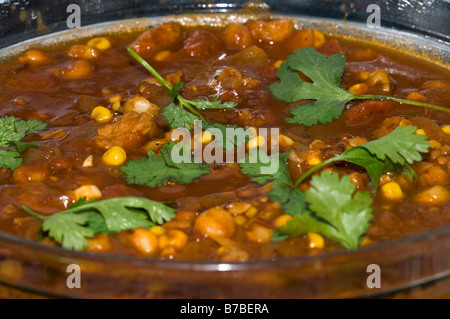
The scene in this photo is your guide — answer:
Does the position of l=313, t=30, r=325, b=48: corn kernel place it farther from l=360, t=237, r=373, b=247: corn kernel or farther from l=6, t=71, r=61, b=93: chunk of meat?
l=360, t=237, r=373, b=247: corn kernel

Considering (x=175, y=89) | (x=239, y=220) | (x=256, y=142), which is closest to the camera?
(x=239, y=220)

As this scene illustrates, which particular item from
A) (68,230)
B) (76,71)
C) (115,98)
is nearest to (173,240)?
(68,230)

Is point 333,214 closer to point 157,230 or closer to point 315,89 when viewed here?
point 157,230

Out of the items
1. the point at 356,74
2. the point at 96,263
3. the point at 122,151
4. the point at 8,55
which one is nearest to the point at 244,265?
the point at 96,263

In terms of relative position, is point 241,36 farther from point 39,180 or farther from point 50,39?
point 39,180

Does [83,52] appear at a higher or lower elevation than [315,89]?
lower
